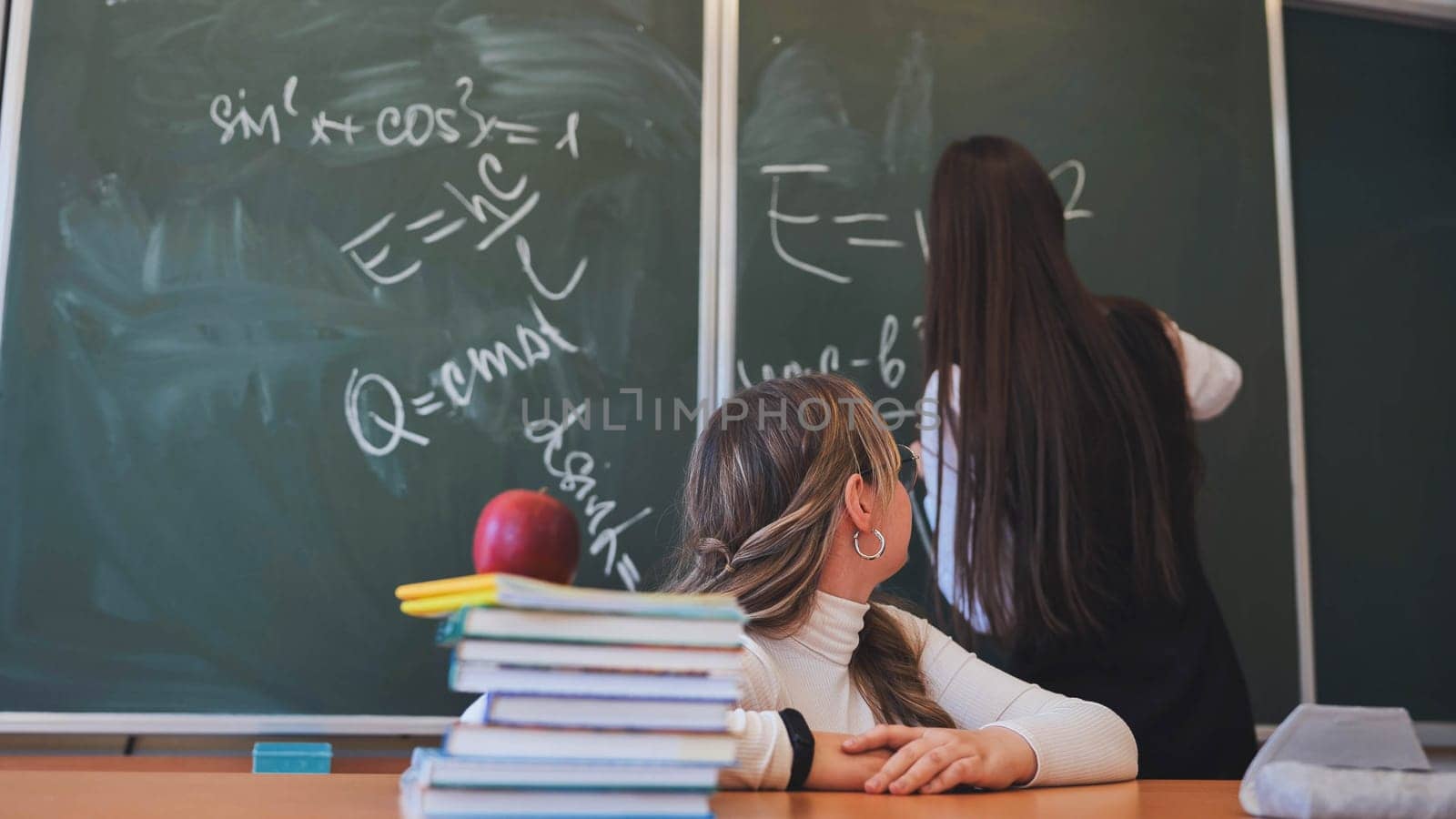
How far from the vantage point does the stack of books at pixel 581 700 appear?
664mm

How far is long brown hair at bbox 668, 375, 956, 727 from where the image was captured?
1255 mm

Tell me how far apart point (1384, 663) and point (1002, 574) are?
911mm

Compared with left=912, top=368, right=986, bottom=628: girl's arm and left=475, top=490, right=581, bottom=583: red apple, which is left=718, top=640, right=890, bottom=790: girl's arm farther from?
left=912, top=368, right=986, bottom=628: girl's arm

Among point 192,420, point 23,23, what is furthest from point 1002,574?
point 23,23

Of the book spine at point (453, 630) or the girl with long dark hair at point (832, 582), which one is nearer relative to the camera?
the book spine at point (453, 630)

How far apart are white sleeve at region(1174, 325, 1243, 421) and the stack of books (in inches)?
64.5

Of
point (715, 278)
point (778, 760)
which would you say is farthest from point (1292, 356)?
point (778, 760)

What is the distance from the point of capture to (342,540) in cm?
187

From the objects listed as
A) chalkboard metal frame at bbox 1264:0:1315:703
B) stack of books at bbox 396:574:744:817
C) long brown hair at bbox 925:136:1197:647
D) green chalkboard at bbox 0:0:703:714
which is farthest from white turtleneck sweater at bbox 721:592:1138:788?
chalkboard metal frame at bbox 1264:0:1315:703

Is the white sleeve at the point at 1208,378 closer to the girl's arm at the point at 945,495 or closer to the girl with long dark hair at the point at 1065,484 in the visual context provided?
the girl with long dark hair at the point at 1065,484

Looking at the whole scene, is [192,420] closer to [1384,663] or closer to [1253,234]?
[1253,234]

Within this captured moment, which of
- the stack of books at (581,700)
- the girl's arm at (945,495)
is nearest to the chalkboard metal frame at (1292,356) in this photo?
the girl's arm at (945,495)

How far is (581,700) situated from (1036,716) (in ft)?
2.20

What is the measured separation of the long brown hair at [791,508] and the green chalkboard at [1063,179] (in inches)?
27.2
